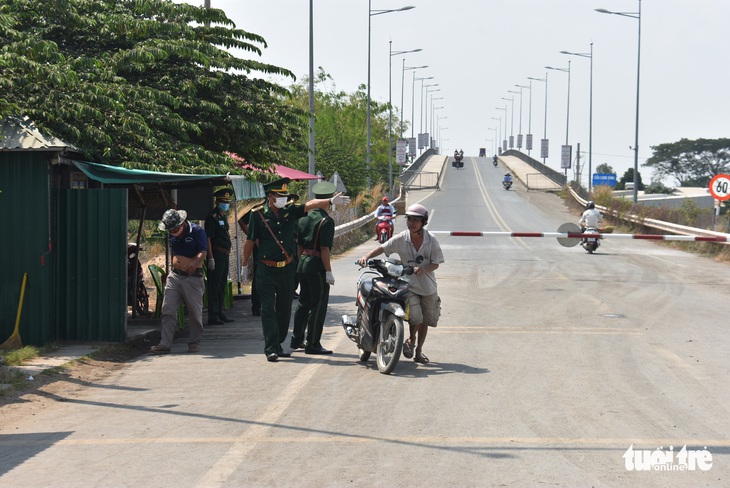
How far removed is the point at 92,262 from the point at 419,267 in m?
4.28

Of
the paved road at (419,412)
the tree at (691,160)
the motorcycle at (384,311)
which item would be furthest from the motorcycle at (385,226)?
the tree at (691,160)

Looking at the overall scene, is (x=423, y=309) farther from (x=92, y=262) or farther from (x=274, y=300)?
(x=92, y=262)

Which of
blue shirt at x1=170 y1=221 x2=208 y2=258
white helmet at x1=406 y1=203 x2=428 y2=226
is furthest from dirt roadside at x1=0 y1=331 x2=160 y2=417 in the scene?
white helmet at x1=406 y1=203 x2=428 y2=226

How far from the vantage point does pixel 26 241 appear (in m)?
12.0

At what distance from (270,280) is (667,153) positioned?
141128mm

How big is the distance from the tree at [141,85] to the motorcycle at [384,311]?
13.3 ft

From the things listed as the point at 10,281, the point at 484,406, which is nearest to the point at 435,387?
the point at 484,406

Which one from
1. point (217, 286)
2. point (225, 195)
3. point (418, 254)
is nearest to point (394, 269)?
point (418, 254)

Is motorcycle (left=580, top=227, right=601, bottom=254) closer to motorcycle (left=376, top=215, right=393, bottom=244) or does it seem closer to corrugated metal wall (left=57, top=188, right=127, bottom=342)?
motorcycle (left=376, top=215, right=393, bottom=244)

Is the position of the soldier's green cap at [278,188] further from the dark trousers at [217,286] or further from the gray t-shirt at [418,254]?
the dark trousers at [217,286]

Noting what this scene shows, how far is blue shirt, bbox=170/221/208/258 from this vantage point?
466 inches

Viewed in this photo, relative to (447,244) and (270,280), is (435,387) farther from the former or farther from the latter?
(447,244)

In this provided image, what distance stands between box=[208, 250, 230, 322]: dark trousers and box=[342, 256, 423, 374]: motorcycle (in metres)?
4.38

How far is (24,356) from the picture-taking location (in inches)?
436
